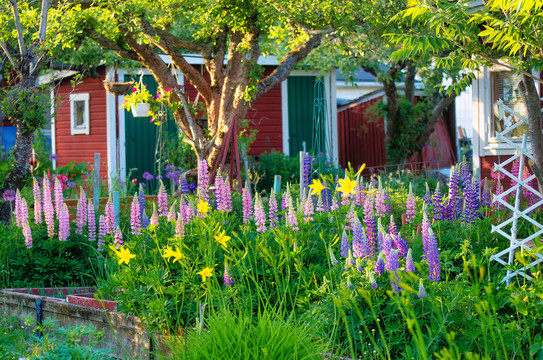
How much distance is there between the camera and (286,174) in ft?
42.8

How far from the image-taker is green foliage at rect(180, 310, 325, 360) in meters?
3.11

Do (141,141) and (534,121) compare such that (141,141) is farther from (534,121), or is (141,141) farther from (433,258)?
(433,258)

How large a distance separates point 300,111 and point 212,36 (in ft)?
20.2

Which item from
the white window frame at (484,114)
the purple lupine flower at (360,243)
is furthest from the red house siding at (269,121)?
the purple lupine flower at (360,243)

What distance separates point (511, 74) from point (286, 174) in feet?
17.1

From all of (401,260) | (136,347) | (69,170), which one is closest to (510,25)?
(401,260)

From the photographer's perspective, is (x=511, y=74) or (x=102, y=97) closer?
(x=511, y=74)

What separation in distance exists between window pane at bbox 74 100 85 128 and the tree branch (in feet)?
24.0

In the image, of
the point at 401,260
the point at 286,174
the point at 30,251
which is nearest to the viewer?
the point at 401,260

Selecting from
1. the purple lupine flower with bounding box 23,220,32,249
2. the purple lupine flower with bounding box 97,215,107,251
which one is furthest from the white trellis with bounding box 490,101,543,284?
the purple lupine flower with bounding box 23,220,32,249

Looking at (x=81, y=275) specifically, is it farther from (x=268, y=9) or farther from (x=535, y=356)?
(x=268, y=9)

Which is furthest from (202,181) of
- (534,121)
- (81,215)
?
(534,121)

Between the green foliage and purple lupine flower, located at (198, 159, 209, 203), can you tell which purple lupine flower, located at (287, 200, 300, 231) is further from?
purple lupine flower, located at (198, 159, 209, 203)

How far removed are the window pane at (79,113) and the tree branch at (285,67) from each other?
24.0 feet
